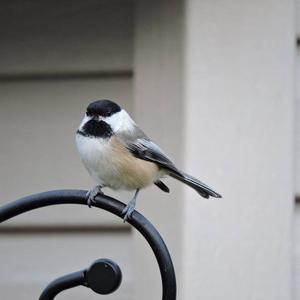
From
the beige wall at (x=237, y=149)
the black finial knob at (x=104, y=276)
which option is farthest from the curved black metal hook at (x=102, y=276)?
the beige wall at (x=237, y=149)

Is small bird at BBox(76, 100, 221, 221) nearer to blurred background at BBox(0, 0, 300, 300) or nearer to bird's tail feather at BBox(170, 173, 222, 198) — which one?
bird's tail feather at BBox(170, 173, 222, 198)

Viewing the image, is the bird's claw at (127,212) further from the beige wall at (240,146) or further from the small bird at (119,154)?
the beige wall at (240,146)

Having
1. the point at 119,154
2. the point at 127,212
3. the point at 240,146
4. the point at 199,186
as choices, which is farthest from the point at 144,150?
the point at 127,212

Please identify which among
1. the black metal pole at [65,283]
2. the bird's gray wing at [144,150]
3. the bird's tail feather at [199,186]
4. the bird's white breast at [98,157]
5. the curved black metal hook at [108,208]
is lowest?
the black metal pole at [65,283]

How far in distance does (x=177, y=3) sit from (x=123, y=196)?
57 cm

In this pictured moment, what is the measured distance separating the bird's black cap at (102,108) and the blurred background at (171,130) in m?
0.39

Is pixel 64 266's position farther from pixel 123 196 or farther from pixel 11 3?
pixel 11 3

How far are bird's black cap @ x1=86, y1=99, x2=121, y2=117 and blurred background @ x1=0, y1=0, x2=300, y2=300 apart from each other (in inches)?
15.5

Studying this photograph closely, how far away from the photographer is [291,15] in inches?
82.9

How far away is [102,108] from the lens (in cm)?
173

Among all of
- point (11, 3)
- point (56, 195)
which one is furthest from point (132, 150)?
point (11, 3)

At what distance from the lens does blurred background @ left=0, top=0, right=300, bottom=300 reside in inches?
82.0

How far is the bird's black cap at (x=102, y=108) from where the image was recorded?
5.67ft

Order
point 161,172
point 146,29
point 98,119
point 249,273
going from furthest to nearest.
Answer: point 146,29
point 249,273
point 161,172
point 98,119
